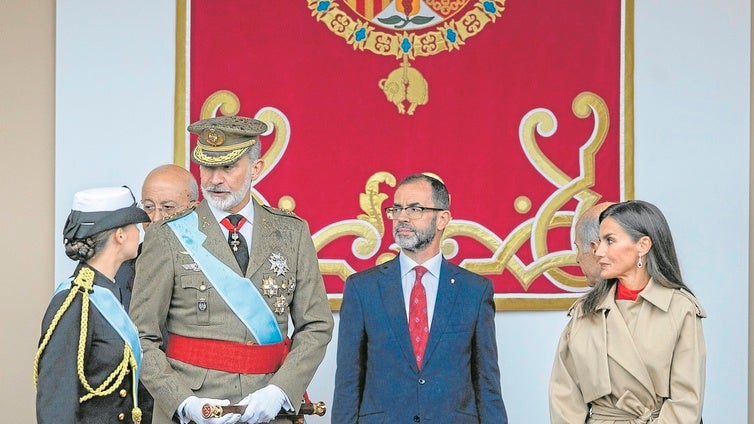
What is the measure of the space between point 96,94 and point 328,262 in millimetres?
1344

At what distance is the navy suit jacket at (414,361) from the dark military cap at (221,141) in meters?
0.84

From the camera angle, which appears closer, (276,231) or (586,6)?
(276,231)

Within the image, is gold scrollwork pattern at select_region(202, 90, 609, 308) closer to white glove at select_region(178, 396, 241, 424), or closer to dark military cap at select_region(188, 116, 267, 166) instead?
dark military cap at select_region(188, 116, 267, 166)

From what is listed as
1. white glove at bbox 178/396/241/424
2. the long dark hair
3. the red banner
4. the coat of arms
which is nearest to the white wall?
the red banner

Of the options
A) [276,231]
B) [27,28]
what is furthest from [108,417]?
[27,28]

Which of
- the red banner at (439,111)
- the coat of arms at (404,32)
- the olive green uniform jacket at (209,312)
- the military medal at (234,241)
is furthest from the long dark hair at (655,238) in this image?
the coat of arms at (404,32)

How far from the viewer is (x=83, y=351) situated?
3.88 metres

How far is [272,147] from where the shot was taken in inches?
241

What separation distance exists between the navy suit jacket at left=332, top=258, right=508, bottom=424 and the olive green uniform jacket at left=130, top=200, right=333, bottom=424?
403mm

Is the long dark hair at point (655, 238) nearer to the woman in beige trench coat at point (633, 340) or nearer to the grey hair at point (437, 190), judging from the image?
the woman in beige trench coat at point (633, 340)

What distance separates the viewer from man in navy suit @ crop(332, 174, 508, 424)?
4.94m

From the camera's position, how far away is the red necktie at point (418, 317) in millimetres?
5035

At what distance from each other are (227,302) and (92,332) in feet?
2.14

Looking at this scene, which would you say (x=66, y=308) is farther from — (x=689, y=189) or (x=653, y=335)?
(x=689, y=189)
